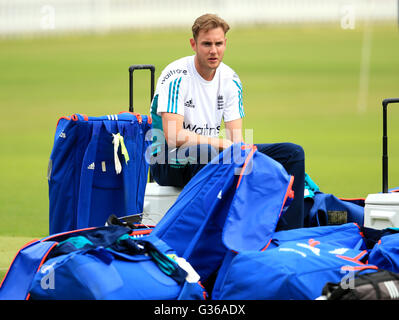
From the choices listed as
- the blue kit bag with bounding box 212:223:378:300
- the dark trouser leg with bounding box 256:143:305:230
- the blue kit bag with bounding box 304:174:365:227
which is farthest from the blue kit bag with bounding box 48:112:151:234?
the blue kit bag with bounding box 212:223:378:300

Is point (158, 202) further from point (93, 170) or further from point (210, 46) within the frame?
point (210, 46)

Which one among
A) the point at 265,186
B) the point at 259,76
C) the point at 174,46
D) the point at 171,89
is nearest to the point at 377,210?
the point at 265,186

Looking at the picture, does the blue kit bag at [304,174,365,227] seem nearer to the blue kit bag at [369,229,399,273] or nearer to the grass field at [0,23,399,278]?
the blue kit bag at [369,229,399,273]

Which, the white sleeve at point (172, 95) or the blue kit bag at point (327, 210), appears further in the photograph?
the blue kit bag at point (327, 210)

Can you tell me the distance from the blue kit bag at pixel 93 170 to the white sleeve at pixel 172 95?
0.36 metres

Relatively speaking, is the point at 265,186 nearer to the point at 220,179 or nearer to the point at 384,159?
the point at 220,179

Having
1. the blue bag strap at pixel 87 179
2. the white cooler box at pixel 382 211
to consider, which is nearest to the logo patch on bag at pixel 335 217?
the white cooler box at pixel 382 211

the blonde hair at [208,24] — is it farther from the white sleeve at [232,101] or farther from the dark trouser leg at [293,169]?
the dark trouser leg at [293,169]

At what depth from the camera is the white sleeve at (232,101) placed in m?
3.89

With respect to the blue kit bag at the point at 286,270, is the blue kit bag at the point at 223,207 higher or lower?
higher

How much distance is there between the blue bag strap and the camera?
12.6 ft

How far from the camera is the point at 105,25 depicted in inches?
1118

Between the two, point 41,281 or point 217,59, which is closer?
point 41,281

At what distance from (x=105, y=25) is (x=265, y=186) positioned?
2628 centimetres
